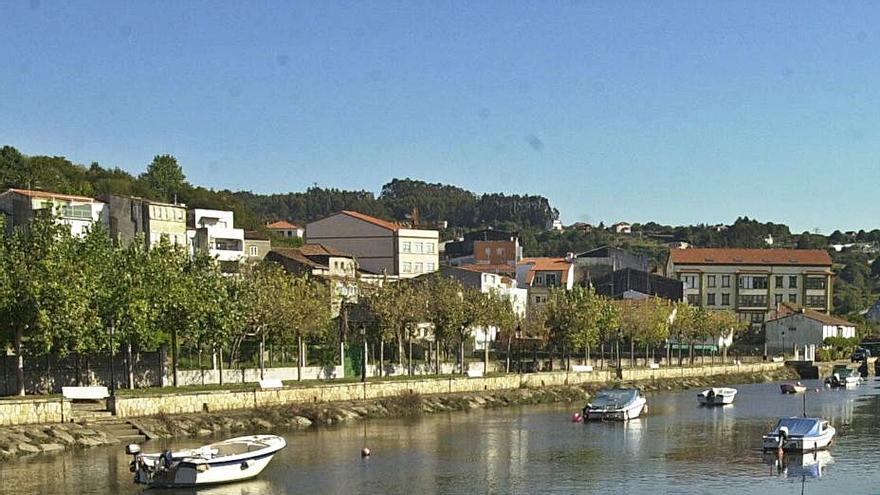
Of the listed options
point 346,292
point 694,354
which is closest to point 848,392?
point 694,354

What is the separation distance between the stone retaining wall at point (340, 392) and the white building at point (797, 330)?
45658mm

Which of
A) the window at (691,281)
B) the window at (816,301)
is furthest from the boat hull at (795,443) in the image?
the window at (816,301)

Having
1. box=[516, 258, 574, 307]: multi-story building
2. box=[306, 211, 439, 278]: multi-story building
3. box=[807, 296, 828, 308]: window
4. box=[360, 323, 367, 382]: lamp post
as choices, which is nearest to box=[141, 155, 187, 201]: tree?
box=[306, 211, 439, 278]: multi-story building

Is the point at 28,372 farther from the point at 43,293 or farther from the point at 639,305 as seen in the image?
the point at 639,305

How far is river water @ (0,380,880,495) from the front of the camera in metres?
45.2

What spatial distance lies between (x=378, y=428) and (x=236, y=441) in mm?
18783

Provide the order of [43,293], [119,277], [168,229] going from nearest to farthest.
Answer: [43,293], [119,277], [168,229]

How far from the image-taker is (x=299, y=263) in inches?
4537

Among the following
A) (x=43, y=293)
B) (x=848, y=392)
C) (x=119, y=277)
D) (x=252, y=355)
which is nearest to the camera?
(x=43, y=293)

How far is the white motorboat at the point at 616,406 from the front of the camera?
2879 inches

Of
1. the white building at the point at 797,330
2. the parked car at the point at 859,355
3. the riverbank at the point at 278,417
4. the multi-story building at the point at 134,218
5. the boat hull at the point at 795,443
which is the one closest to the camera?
the riverbank at the point at 278,417

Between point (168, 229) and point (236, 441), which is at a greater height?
point (168, 229)

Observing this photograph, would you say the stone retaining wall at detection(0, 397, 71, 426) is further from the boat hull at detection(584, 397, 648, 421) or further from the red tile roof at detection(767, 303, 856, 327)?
the red tile roof at detection(767, 303, 856, 327)

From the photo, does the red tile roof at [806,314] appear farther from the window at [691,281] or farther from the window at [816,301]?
the window at [691,281]
